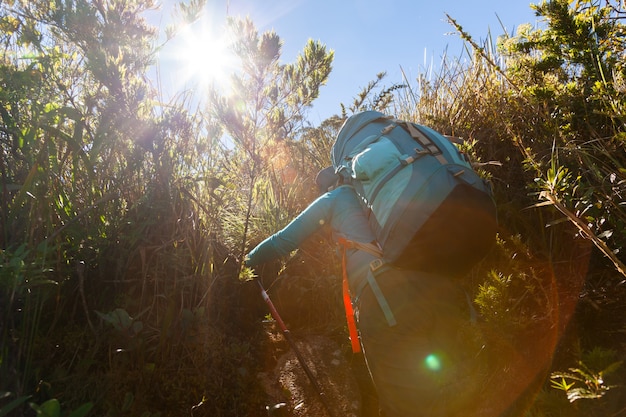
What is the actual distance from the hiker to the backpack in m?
0.13

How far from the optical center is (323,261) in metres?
4.30

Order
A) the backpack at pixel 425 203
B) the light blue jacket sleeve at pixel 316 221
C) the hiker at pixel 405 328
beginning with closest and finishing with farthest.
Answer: the backpack at pixel 425 203 < the hiker at pixel 405 328 < the light blue jacket sleeve at pixel 316 221

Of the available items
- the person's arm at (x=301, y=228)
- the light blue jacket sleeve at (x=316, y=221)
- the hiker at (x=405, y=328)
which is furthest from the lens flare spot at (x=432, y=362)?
the person's arm at (x=301, y=228)

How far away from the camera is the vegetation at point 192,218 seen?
2.47 m

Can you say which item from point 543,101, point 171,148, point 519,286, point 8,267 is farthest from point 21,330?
point 543,101

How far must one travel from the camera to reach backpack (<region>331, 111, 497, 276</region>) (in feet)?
7.70

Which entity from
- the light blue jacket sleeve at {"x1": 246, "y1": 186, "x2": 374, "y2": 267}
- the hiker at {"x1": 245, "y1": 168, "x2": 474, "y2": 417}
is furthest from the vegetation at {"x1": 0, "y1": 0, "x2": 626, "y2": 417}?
the light blue jacket sleeve at {"x1": 246, "y1": 186, "x2": 374, "y2": 267}

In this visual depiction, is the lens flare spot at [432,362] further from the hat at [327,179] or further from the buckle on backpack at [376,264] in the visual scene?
the hat at [327,179]

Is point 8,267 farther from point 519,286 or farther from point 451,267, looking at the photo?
point 519,286

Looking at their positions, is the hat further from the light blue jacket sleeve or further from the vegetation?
the vegetation

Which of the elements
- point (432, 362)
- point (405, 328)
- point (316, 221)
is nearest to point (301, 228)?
point (316, 221)

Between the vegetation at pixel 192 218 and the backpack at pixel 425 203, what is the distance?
0.35 metres

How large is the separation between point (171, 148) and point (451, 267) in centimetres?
200

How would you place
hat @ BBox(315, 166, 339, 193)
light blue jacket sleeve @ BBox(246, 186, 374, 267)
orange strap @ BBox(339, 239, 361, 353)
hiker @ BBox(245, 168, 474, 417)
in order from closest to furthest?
hiker @ BBox(245, 168, 474, 417)
orange strap @ BBox(339, 239, 361, 353)
light blue jacket sleeve @ BBox(246, 186, 374, 267)
hat @ BBox(315, 166, 339, 193)
